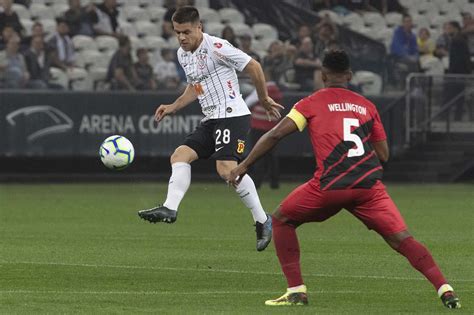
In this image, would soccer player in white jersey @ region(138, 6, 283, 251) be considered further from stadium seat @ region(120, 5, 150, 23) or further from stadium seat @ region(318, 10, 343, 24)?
stadium seat @ region(318, 10, 343, 24)

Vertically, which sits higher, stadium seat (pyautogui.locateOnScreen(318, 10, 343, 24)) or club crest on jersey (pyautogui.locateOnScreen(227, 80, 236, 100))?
club crest on jersey (pyautogui.locateOnScreen(227, 80, 236, 100))

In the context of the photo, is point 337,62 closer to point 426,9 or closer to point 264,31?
point 264,31

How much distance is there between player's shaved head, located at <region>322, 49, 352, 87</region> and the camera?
31.1 ft

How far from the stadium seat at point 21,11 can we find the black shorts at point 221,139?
15617 millimetres

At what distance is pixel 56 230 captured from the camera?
16.4 metres

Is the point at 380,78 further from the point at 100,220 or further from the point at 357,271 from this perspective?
the point at 357,271

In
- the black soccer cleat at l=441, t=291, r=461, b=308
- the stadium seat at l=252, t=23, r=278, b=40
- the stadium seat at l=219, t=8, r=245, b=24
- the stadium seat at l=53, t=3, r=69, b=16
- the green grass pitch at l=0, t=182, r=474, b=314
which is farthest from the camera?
the stadium seat at l=219, t=8, r=245, b=24

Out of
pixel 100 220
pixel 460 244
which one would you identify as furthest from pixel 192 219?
pixel 460 244

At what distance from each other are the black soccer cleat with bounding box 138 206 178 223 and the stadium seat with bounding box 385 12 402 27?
19080mm

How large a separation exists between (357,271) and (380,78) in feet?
49.8

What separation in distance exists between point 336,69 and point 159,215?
3.17 meters

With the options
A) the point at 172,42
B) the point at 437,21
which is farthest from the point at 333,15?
the point at 172,42

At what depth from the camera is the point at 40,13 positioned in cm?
2823

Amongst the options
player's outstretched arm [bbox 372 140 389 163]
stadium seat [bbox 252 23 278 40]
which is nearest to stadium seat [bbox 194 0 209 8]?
stadium seat [bbox 252 23 278 40]
